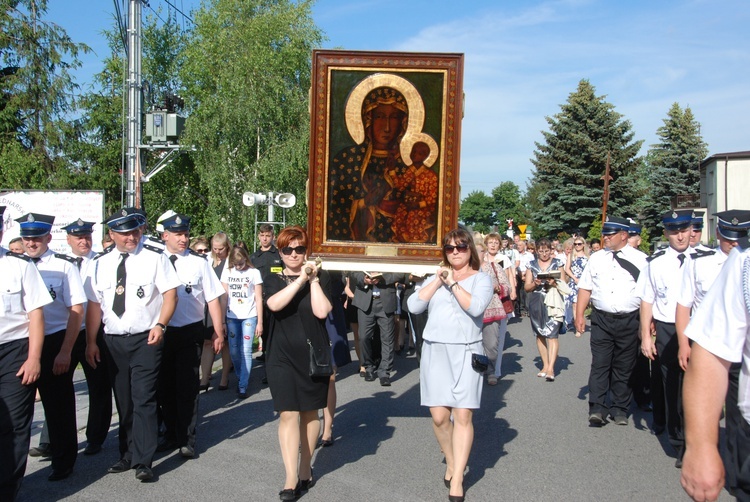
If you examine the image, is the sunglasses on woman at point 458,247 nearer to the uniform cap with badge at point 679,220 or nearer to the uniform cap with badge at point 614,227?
the uniform cap with badge at point 679,220

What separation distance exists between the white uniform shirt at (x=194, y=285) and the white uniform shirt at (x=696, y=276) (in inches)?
164

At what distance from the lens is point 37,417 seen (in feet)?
27.7

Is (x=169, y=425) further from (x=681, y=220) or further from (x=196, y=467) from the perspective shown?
(x=681, y=220)

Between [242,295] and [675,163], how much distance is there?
54.1 metres

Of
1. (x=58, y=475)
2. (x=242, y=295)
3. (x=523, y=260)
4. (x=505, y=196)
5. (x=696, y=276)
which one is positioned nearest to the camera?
(x=58, y=475)

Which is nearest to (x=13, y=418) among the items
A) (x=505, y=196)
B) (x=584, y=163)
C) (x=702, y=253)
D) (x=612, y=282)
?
(x=702, y=253)

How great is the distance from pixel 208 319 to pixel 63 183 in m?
22.7

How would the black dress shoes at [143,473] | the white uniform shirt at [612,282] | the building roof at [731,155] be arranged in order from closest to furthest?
the black dress shoes at [143,473] < the white uniform shirt at [612,282] < the building roof at [731,155]

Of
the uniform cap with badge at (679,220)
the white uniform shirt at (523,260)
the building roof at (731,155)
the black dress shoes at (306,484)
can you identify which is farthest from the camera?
the building roof at (731,155)

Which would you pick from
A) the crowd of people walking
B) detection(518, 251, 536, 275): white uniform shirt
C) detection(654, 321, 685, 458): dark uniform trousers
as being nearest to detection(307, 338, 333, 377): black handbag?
the crowd of people walking

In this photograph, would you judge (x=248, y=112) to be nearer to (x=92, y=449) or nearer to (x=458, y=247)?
(x=92, y=449)

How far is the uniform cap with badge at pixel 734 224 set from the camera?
4.82 metres

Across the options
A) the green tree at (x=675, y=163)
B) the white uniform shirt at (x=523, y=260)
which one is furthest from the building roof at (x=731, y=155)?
the white uniform shirt at (x=523, y=260)

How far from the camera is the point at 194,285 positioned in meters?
7.55
